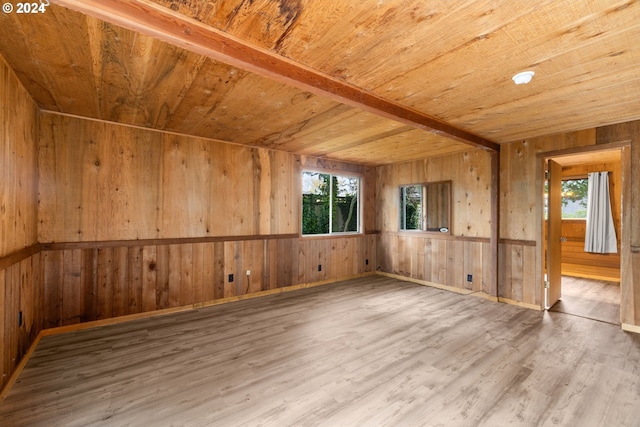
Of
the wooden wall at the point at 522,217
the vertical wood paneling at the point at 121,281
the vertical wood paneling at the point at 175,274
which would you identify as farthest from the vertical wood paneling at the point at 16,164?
the wooden wall at the point at 522,217

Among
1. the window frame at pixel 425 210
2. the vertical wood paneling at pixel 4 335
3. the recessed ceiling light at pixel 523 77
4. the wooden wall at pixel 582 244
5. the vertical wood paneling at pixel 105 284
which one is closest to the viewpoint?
the vertical wood paneling at pixel 4 335

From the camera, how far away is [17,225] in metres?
2.34

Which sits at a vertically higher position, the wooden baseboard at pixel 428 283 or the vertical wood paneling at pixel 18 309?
the vertical wood paneling at pixel 18 309

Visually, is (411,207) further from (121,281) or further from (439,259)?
(121,281)

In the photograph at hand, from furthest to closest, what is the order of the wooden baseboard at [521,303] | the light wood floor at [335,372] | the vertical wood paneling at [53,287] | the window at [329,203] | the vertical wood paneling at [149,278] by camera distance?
the window at [329,203]
the wooden baseboard at [521,303]
the vertical wood paneling at [149,278]
the vertical wood paneling at [53,287]
the light wood floor at [335,372]

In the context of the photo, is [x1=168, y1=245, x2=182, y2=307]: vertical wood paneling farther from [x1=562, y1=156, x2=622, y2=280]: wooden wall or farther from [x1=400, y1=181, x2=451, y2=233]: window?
[x1=562, y1=156, x2=622, y2=280]: wooden wall

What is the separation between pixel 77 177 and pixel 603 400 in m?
5.30

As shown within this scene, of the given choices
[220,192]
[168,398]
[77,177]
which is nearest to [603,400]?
[168,398]

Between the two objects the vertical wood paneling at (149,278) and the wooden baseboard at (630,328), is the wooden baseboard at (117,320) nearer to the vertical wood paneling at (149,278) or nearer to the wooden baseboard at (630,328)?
the vertical wood paneling at (149,278)

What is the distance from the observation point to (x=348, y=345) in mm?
2771

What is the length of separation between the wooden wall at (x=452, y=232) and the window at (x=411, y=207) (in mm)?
105

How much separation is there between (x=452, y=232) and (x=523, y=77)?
10.5 feet

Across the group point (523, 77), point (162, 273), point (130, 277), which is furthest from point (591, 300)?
point (130, 277)

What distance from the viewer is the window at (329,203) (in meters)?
5.34
